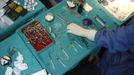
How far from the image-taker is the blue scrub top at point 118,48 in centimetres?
135

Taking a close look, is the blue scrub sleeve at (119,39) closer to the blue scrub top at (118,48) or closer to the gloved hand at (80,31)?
the blue scrub top at (118,48)

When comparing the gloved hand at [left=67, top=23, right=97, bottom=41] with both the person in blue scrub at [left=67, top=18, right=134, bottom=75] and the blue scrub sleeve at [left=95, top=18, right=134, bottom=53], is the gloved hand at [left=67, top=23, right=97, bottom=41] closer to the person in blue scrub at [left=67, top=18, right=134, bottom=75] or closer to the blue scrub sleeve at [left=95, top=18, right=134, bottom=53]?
the person in blue scrub at [left=67, top=18, right=134, bottom=75]

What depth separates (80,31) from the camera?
1601 millimetres

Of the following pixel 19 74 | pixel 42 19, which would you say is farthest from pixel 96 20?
pixel 19 74

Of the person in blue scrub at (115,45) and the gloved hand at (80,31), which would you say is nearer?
the person in blue scrub at (115,45)

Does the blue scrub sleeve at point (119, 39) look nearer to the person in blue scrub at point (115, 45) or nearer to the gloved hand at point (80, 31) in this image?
the person in blue scrub at point (115, 45)

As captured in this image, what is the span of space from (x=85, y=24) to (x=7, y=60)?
1.91ft

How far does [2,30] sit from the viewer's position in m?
1.70

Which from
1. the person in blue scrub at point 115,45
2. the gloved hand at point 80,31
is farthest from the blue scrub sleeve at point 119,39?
the gloved hand at point 80,31

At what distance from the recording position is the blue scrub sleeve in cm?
133

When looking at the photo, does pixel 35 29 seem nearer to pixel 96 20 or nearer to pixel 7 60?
pixel 7 60

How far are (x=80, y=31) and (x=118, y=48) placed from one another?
1.02 ft

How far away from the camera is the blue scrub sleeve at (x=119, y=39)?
1.33 metres

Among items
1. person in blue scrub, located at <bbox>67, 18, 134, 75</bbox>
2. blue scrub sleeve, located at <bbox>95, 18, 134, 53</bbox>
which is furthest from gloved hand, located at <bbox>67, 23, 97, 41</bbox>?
blue scrub sleeve, located at <bbox>95, 18, 134, 53</bbox>
